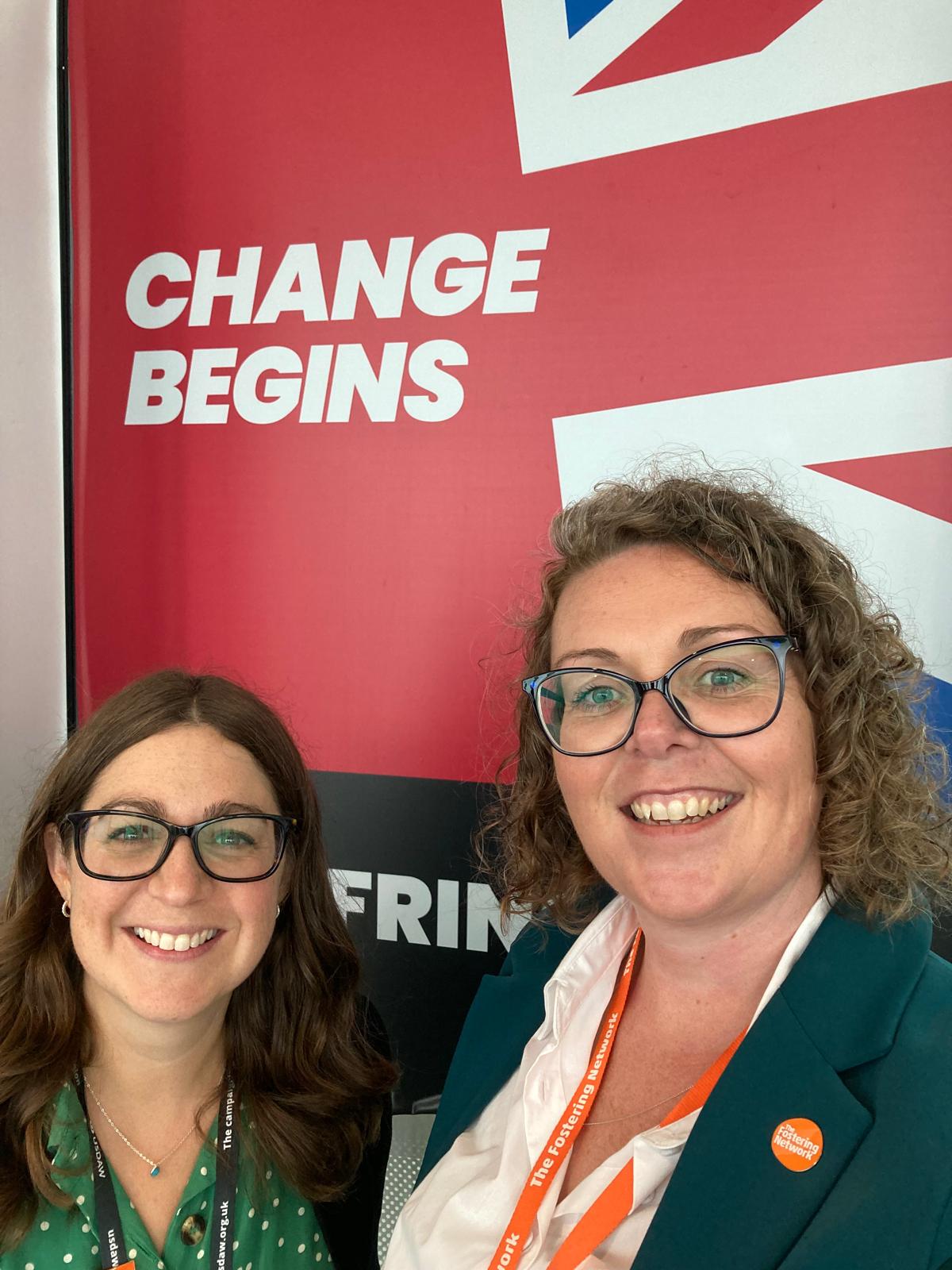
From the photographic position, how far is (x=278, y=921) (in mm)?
1699

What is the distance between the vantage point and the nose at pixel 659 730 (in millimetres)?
1239

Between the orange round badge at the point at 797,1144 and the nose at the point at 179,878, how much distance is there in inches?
30.2

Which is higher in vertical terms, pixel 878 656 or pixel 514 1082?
pixel 878 656

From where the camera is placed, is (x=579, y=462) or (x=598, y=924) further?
(x=579, y=462)

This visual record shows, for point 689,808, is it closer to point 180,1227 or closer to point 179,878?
point 179,878

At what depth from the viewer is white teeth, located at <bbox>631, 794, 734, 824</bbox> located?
1236mm

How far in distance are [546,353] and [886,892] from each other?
1.21 metres

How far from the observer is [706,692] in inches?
49.7

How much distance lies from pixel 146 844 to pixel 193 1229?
486 millimetres

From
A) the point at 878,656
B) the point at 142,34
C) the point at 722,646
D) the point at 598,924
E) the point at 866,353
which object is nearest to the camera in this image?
the point at 722,646

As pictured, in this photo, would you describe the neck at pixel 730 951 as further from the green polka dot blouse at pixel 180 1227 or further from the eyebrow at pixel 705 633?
the green polka dot blouse at pixel 180 1227

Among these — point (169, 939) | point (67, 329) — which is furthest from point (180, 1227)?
point (67, 329)

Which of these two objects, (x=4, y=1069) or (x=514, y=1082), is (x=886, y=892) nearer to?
(x=514, y=1082)

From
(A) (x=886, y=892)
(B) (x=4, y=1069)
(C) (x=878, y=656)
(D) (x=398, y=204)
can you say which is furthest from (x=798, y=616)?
(D) (x=398, y=204)
